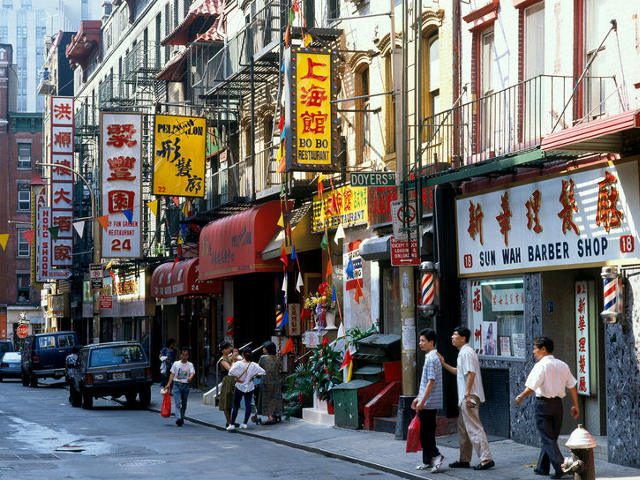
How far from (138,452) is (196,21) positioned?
22551 millimetres

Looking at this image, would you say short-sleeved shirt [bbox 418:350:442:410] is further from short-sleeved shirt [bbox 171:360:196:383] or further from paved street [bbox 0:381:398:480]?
short-sleeved shirt [bbox 171:360:196:383]

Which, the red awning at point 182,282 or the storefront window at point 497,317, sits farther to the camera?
the red awning at point 182,282

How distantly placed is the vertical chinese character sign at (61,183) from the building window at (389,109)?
31.9m

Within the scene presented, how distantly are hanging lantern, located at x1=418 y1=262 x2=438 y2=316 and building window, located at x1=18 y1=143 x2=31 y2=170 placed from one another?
76023 mm

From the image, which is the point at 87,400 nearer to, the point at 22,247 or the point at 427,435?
the point at 427,435

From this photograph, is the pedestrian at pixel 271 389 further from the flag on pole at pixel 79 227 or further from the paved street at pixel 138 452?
the flag on pole at pixel 79 227

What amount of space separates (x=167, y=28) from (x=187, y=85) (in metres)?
5.33

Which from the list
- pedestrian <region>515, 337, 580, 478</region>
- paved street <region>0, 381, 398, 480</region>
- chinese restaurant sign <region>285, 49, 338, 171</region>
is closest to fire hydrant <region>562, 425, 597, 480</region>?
pedestrian <region>515, 337, 580, 478</region>

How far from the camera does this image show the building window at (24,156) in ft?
299

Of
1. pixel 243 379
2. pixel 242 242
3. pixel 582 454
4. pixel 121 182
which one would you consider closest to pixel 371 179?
pixel 243 379

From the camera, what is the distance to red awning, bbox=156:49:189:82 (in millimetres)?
39500

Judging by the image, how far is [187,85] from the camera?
134 ft

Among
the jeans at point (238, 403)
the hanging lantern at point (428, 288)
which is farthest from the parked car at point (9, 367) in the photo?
the hanging lantern at point (428, 288)

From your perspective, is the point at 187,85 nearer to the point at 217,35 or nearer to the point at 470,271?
the point at 217,35
